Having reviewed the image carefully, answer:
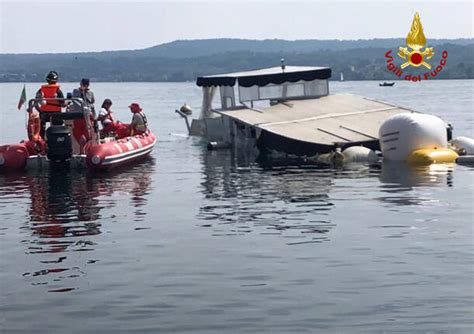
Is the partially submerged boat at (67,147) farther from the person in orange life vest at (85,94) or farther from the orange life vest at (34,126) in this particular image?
the person in orange life vest at (85,94)

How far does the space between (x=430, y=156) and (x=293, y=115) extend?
25.7 feet

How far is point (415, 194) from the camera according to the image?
26.6 meters

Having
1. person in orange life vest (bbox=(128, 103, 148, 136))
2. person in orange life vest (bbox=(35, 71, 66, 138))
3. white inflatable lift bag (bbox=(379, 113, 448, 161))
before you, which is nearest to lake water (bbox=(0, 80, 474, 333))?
person in orange life vest (bbox=(35, 71, 66, 138))

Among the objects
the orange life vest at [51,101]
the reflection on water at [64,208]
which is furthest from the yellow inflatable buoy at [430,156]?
the orange life vest at [51,101]

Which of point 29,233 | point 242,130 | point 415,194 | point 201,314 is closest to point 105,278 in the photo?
point 201,314

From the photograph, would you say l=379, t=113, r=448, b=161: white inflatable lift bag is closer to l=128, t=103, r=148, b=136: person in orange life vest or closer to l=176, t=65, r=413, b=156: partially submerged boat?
l=176, t=65, r=413, b=156: partially submerged boat

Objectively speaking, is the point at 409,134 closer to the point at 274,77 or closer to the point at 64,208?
the point at 274,77

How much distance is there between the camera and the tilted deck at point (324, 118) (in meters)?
37.8

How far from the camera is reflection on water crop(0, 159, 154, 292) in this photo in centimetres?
1773

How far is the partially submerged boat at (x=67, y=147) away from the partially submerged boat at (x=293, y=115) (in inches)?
245

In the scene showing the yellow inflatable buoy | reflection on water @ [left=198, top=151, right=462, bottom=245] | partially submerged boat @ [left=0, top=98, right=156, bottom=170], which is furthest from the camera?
the yellow inflatable buoy

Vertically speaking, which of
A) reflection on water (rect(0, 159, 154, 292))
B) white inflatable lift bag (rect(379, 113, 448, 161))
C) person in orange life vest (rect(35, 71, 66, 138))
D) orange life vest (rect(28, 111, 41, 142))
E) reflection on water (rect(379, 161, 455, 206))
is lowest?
reflection on water (rect(379, 161, 455, 206))

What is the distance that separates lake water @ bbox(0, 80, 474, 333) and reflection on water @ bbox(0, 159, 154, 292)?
0.06 metres

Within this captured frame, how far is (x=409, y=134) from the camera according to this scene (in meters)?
34.8
